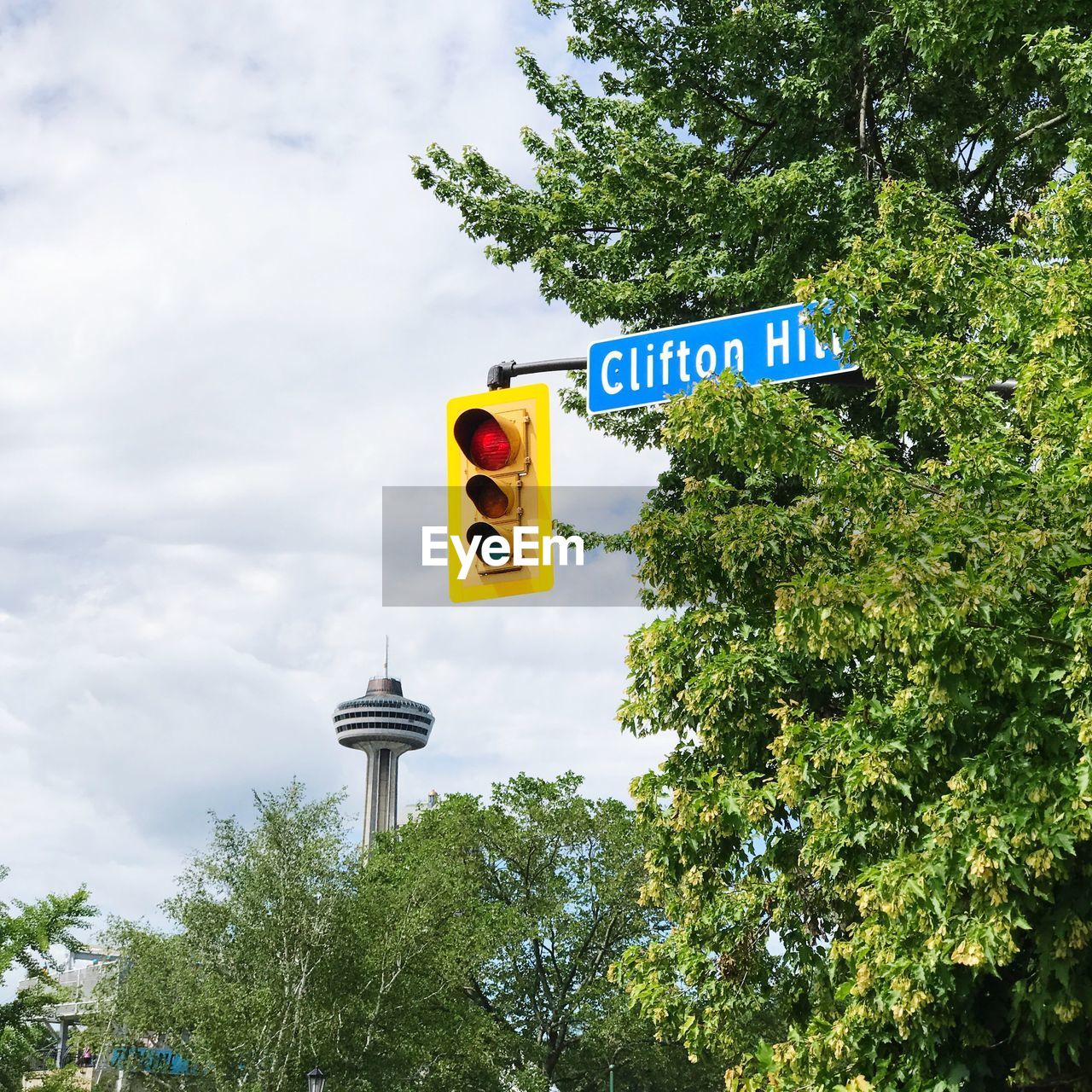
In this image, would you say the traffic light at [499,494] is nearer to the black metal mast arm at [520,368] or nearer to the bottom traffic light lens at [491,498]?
the bottom traffic light lens at [491,498]

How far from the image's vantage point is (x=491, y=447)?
218 inches

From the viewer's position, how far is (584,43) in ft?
65.4

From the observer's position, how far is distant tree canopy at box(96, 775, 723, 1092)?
112 feet

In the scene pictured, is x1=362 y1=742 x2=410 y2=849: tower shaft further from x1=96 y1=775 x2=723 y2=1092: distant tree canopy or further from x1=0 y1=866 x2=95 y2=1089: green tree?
x1=0 y1=866 x2=95 y2=1089: green tree

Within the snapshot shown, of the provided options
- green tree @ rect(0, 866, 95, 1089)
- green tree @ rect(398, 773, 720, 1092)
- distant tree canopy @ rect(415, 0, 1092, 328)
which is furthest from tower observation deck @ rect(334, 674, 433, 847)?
distant tree canopy @ rect(415, 0, 1092, 328)

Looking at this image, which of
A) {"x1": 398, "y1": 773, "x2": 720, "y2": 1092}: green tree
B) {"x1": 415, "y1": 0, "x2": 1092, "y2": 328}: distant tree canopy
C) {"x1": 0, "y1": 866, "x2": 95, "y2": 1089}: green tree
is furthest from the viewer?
{"x1": 398, "y1": 773, "x2": 720, "y2": 1092}: green tree

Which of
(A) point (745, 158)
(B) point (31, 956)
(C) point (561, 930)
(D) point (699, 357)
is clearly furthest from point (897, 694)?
(C) point (561, 930)

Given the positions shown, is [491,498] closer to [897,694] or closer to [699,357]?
[699,357]

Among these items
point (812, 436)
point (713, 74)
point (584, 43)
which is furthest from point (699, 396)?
point (584, 43)

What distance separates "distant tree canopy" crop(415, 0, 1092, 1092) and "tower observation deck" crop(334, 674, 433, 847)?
444ft

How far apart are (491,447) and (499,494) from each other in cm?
22

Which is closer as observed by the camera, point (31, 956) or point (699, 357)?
point (699, 357)

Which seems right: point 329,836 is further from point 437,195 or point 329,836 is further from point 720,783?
point 720,783

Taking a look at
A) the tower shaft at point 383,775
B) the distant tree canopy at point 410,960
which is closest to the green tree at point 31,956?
the distant tree canopy at point 410,960
